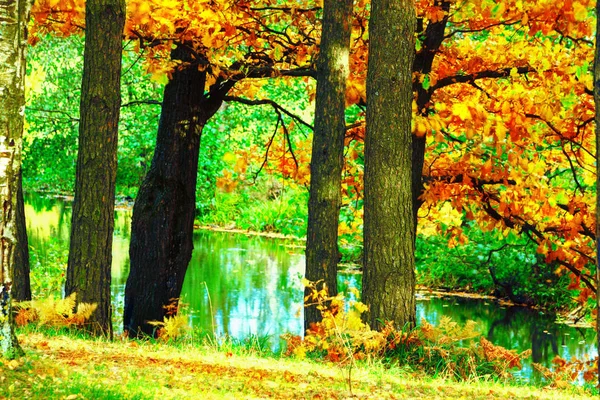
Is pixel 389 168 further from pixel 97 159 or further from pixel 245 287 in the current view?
pixel 245 287

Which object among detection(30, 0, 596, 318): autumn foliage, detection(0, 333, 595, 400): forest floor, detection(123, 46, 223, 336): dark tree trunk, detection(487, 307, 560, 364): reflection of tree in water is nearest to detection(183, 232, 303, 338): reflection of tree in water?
detection(123, 46, 223, 336): dark tree trunk

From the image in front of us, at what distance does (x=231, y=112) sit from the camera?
2252cm

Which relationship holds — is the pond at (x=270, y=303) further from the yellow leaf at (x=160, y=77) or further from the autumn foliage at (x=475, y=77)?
the yellow leaf at (x=160, y=77)

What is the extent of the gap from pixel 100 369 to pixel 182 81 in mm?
5594

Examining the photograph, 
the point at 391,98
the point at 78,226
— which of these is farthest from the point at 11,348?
the point at 391,98

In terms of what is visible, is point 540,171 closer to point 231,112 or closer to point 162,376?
point 162,376

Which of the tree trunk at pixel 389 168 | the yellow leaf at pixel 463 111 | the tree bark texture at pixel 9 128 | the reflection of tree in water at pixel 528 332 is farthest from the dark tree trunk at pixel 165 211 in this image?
the reflection of tree in water at pixel 528 332

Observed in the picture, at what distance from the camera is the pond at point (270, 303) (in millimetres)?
13805

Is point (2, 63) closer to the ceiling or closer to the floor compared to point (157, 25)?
closer to the floor

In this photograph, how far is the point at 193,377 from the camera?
5.30m

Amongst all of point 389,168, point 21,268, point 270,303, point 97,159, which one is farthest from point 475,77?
point 270,303

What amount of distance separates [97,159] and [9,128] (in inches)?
104

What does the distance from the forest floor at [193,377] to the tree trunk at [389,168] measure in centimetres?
90

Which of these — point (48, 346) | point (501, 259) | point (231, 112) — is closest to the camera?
point (48, 346)
